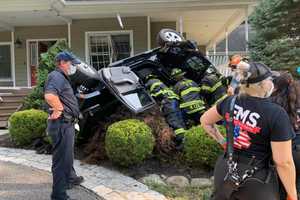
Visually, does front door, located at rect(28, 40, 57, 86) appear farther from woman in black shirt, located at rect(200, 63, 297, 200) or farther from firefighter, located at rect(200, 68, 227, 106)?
woman in black shirt, located at rect(200, 63, 297, 200)

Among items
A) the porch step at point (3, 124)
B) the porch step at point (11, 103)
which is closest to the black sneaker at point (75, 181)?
the porch step at point (3, 124)

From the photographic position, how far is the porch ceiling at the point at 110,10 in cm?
1315

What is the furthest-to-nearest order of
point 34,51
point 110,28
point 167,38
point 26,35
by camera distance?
point 34,51 < point 26,35 < point 110,28 < point 167,38

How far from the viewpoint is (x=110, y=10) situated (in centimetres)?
1375

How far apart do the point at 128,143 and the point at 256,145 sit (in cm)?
369

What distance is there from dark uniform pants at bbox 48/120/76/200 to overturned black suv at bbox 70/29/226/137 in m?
1.97

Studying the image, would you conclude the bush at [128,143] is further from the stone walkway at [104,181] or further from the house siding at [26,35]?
the house siding at [26,35]

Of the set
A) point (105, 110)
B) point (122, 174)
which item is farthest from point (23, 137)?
point (122, 174)

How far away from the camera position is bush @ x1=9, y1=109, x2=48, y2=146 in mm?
8414

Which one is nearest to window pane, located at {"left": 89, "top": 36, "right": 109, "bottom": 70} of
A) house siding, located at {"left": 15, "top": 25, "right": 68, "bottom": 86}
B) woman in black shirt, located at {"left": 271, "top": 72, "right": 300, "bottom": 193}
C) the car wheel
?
house siding, located at {"left": 15, "top": 25, "right": 68, "bottom": 86}

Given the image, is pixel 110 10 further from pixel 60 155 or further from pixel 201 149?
pixel 60 155

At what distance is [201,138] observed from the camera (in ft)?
21.3

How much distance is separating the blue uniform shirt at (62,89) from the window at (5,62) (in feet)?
39.3

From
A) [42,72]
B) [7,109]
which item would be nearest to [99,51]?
[7,109]
